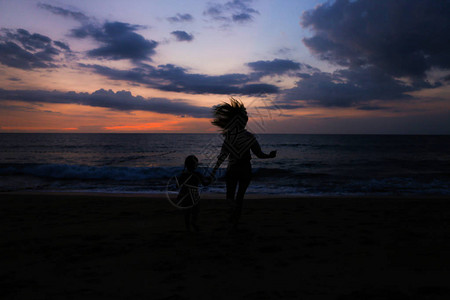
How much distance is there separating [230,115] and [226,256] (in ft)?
7.86

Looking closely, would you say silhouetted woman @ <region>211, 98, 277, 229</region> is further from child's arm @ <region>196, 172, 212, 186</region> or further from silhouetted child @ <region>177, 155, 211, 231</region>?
silhouetted child @ <region>177, 155, 211, 231</region>

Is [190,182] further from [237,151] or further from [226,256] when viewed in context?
[226,256]

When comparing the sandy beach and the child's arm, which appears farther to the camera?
the child's arm

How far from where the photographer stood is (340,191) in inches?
468

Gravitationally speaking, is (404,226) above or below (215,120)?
below

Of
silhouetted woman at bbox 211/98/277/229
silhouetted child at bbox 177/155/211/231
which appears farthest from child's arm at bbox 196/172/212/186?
silhouetted woman at bbox 211/98/277/229

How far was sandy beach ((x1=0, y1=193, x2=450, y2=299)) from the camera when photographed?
279 centimetres

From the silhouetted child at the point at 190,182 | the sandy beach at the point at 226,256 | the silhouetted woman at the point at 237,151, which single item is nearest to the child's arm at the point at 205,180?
the silhouetted child at the point at 190,182

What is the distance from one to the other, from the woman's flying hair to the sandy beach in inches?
77.2

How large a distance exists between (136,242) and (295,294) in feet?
8.95

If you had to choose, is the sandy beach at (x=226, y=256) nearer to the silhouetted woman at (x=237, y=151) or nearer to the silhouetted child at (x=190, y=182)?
the silhouetted child at (x=190, y=182)

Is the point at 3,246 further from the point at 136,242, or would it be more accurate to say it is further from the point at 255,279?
the point at 255,279

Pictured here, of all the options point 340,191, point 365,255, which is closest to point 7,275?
point 365,255

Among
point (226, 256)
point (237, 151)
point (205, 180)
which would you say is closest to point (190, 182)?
point (205, 180)
